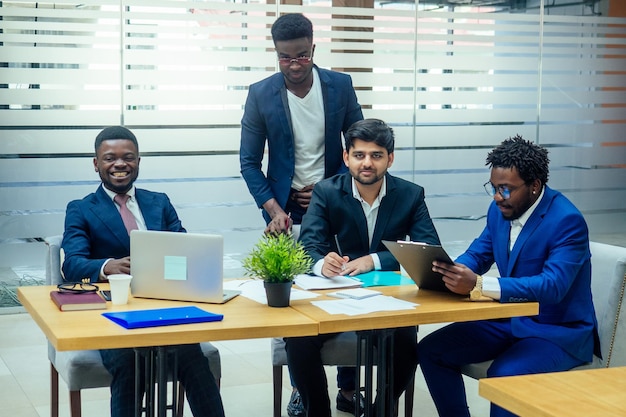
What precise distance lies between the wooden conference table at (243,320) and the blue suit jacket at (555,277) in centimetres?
10

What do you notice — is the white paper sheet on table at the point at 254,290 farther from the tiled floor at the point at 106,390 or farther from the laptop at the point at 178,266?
the tiled floor at the point at 106,390

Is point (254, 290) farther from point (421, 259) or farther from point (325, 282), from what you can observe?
point (421, 259)

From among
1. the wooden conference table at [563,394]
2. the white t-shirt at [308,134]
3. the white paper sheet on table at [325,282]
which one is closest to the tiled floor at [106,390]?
the white paper sheet on table at [325,282]

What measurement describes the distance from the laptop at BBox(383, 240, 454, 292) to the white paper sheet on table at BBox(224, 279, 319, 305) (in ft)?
1.14

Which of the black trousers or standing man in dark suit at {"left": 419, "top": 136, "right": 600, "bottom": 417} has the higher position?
standing man in dark suit at {"left": 419, "top": 136, "right": 600, "bottom": 417}

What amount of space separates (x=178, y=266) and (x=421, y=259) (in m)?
0.87

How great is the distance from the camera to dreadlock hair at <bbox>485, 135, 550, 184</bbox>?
11.7ft

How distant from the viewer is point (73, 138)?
22.4ft

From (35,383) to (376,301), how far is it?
2.44m

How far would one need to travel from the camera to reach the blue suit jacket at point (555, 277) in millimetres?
3418

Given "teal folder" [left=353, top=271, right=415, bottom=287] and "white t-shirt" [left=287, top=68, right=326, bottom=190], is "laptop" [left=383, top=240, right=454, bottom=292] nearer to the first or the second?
"teal folder" [left=353, top=271, right=415, bottom=287]

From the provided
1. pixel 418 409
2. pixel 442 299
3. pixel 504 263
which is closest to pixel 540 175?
pixel 504 263

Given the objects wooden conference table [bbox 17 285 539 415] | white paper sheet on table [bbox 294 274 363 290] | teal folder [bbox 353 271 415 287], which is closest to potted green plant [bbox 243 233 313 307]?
wooden conference table [bbox 17 285 539 415]

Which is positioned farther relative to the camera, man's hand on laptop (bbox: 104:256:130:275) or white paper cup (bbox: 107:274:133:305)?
man's hand on laptop (bbox: 104:256:130:275)
